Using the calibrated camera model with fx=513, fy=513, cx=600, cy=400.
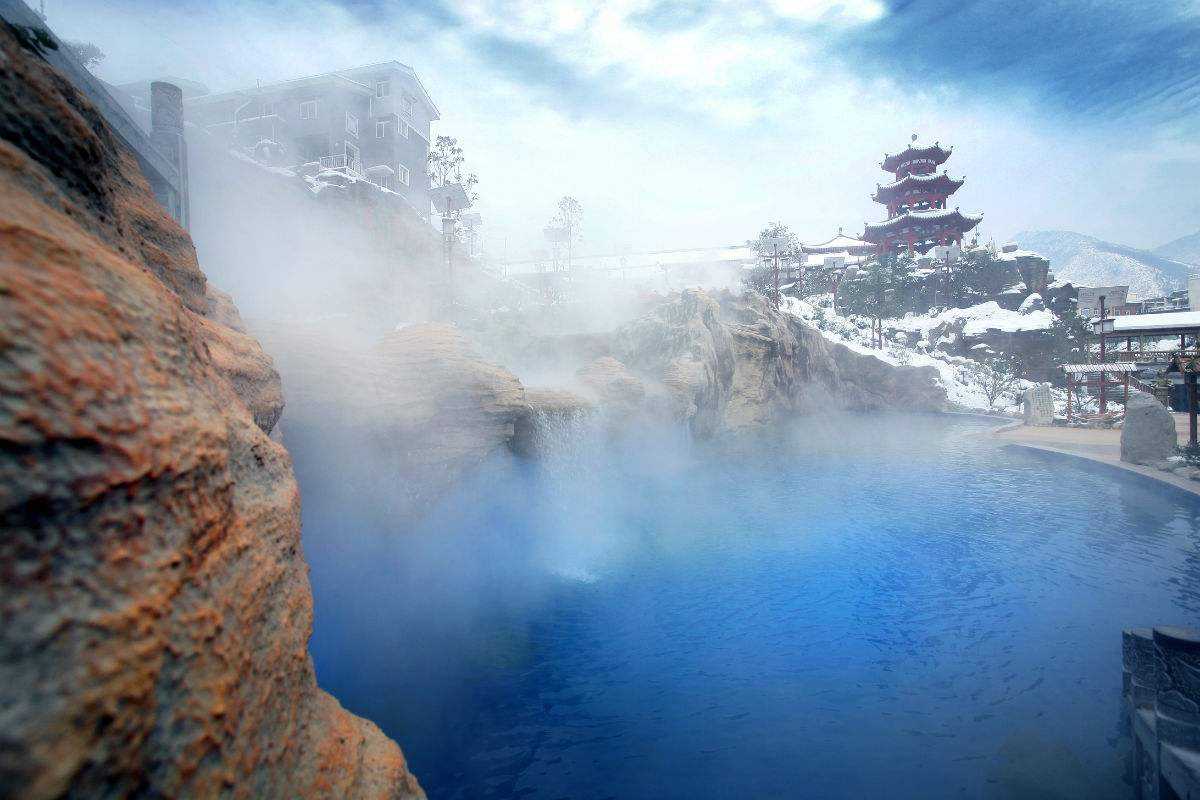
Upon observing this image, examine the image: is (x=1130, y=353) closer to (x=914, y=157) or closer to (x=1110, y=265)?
(x=914, y=157)

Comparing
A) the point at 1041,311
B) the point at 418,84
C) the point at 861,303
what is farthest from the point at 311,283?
the point at 1041,311

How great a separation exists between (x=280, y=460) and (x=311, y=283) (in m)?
22.0

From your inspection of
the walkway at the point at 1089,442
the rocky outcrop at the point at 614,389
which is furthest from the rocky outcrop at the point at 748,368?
the walkway at the point at 1089,442

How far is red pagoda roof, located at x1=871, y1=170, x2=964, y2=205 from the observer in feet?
134

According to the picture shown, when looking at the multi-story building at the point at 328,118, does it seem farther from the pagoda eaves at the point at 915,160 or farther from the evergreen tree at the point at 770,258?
the pagoda eaves at the point at 915,160

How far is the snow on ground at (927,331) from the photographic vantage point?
2686 cm

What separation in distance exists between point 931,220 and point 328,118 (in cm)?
4240

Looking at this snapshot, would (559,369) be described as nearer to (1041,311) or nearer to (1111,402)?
(1111,402)

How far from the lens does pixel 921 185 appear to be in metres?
41.7

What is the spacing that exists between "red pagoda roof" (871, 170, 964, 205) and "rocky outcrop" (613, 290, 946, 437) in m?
23.9

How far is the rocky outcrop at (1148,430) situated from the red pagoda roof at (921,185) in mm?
37966

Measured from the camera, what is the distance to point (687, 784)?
14.0 ft

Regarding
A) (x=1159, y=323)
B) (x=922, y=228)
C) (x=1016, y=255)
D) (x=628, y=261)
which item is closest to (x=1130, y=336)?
(x=1159, y=323)

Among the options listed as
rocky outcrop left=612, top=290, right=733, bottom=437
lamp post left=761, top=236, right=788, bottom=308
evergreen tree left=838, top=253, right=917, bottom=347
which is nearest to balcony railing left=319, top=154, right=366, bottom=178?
rocky outcrop left=612, top=290, right=733, bottom=437
